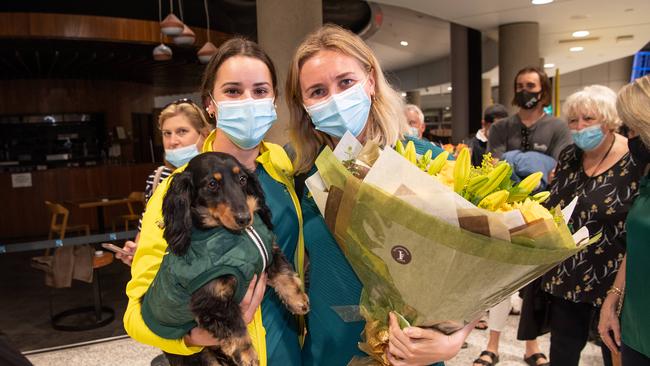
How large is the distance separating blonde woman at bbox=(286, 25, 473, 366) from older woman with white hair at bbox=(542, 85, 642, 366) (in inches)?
56.8

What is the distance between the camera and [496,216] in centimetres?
85

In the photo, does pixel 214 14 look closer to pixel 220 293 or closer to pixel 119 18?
pixel 119 18

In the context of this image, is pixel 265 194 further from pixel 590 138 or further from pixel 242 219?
pixel 590 138

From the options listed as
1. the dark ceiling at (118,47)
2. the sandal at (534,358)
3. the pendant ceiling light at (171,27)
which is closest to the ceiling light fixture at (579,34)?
the dark ceiling at (118,47)

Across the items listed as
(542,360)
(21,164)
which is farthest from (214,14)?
(542,360)

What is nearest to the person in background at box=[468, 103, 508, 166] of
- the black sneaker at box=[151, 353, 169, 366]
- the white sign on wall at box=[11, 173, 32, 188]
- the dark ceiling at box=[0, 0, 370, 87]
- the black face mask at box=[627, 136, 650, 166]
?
the black face mask at box=[627, 136, 650, 166]

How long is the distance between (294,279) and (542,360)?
8.82ft

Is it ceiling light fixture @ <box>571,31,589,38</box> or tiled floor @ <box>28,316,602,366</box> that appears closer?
tiled floor @ <box>28,316,602,366</box>

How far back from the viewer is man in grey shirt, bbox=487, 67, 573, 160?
3395mm

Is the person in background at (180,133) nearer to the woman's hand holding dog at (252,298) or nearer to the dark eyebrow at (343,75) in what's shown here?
the dark eyebrow at (343,75)

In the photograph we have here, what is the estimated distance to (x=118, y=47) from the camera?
29.3 ft

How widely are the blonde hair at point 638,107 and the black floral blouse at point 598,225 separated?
0.73 meters

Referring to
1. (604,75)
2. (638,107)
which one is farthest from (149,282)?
(604,75)

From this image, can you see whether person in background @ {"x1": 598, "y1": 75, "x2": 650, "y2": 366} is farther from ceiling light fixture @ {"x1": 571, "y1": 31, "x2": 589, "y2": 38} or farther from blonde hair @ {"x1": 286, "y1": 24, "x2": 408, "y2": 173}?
ceiling light fixture @ {"x1": 571, "y1": 31, "x2": 589, "y2": 38}
